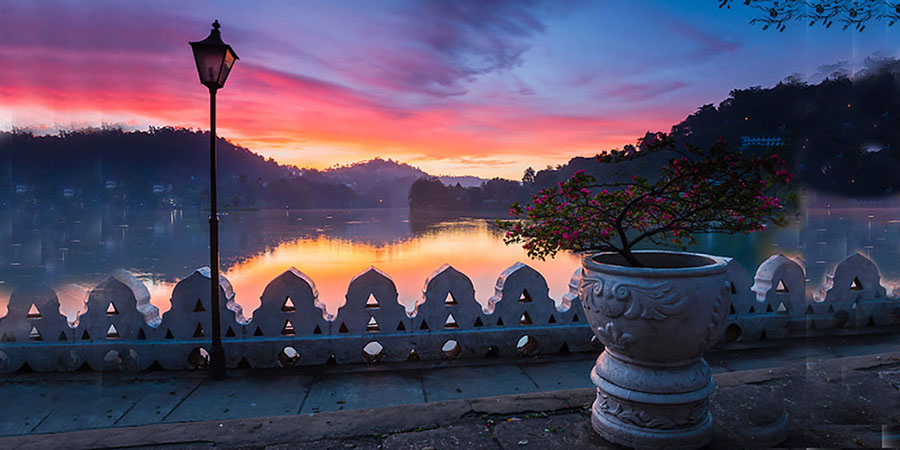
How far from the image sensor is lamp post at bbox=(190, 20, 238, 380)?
506 cm

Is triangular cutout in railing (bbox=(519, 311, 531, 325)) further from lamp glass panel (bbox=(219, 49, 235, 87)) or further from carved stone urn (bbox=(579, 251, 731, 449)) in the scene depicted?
lamp glass panel (bbox=(219, 49, 235, 87))

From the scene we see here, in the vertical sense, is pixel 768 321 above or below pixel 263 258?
above

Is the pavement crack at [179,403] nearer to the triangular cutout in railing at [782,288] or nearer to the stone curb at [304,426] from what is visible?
the stone curb at [304,426]

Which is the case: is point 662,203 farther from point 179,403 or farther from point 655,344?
point 179,403

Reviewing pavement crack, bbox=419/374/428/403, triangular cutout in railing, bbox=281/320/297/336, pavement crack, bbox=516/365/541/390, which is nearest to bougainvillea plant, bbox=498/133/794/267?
pavement crack, bbox=516/365/541/390

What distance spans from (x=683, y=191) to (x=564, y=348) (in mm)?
3159

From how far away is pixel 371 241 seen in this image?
65.4 meters

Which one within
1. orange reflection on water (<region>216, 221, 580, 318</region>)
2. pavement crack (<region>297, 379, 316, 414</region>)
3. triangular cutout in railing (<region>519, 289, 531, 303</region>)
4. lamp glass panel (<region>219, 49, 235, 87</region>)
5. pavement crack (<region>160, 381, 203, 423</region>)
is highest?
lamp glass panel (<region>219, 49, 235, 87</region>)

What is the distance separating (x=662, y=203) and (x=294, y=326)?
14.1ft

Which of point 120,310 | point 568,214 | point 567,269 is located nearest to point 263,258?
point 567,269

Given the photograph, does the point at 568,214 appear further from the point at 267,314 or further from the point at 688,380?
the point at 267,314

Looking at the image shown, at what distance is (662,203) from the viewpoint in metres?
3.31

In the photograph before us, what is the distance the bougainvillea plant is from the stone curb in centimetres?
128

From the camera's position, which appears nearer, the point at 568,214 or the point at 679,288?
the point at 679,288
